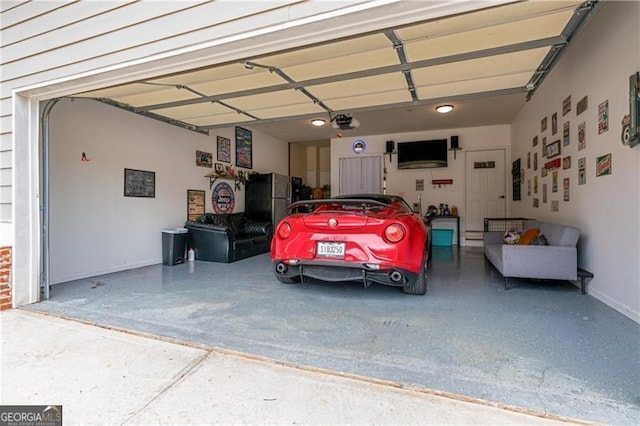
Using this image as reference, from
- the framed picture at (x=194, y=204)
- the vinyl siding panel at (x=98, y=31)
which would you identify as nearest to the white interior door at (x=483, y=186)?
the framed picture at (x=194, y=204)

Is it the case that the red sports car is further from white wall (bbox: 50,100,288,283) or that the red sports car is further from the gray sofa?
white wall (bbox: 50,100,288,283)

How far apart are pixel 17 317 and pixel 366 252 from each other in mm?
2997

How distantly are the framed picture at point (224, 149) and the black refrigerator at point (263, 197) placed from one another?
866mm

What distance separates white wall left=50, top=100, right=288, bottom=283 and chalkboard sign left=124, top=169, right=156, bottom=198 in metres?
0.08

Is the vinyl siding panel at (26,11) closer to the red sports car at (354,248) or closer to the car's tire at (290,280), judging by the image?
the red sports car at (354,248)

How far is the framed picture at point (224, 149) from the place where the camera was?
6.53 m

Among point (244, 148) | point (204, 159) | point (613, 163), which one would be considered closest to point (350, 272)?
point (613, 163)

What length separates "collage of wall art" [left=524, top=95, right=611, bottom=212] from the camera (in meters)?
2.94

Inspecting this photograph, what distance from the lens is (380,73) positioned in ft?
10.3

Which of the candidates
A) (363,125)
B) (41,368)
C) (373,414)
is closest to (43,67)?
(41,368)

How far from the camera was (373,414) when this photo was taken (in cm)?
135

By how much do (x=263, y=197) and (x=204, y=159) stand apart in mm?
1686

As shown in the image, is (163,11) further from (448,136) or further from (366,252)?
(448,136)

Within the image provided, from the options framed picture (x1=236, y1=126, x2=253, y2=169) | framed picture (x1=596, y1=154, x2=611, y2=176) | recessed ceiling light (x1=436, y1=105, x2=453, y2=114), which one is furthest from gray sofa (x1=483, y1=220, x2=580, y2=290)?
framed picture (x1=236, y1=126, x2=253, y2=169)
